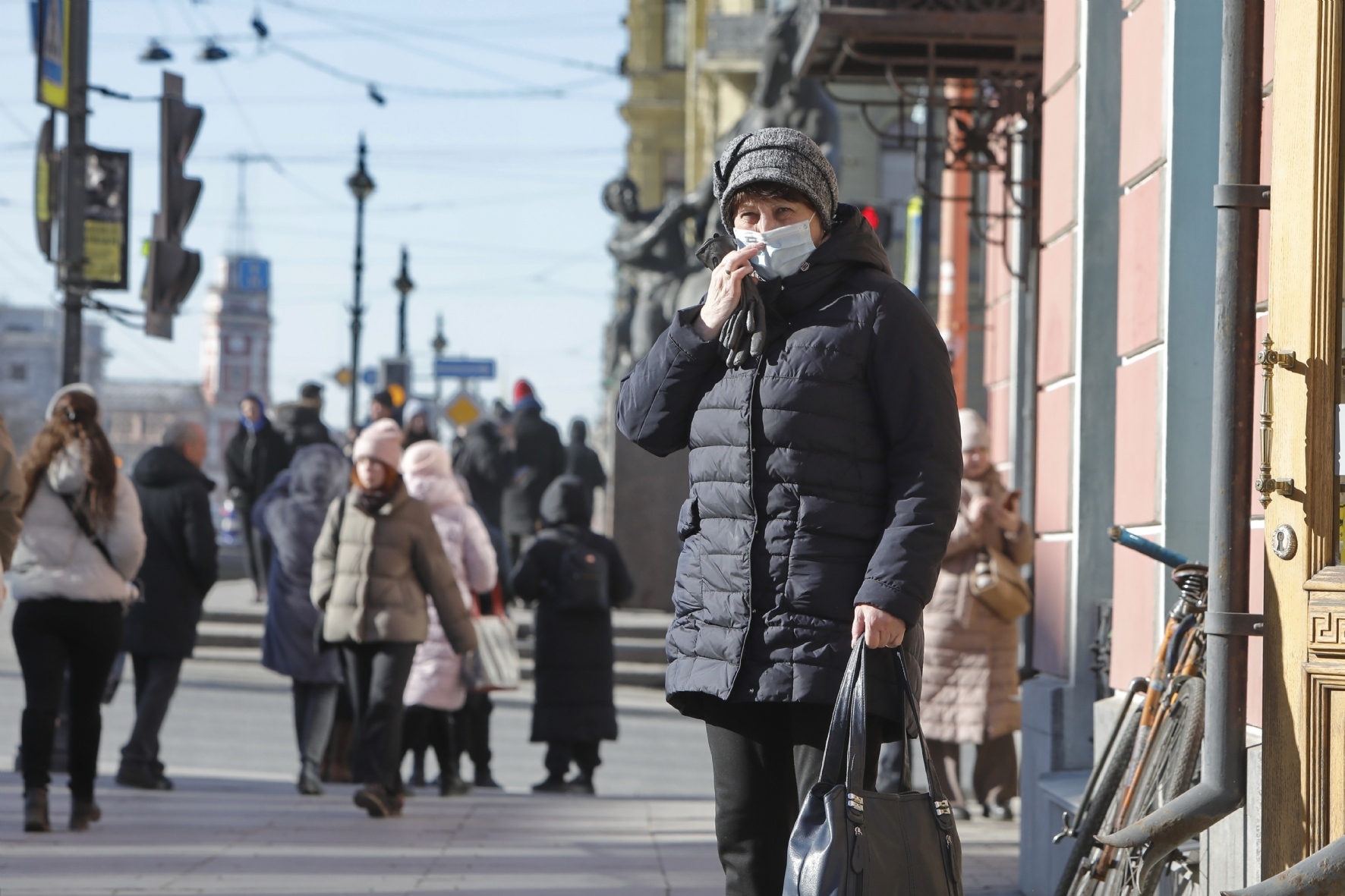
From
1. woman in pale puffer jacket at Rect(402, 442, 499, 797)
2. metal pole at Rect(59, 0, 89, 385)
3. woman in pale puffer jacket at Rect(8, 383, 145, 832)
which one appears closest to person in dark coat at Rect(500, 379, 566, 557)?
metal pole at Rect(59, 0, 89, 385)

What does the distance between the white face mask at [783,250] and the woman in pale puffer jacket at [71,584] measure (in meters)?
4.43

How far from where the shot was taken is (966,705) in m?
8.59

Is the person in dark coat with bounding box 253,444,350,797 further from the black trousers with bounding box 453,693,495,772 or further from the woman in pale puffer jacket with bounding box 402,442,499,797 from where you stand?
the black trousers with bounding box 453,693,495,772

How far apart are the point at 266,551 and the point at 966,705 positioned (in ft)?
34.7

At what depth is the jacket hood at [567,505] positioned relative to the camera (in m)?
10.2

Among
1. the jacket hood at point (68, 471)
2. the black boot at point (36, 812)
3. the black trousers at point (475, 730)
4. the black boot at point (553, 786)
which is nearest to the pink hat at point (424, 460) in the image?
the black trousers at point (475, 730)

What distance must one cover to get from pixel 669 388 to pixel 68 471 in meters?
4.43

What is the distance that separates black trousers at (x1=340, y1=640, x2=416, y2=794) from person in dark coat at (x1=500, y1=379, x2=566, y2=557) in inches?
347

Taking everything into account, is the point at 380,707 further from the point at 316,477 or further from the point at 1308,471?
the point at 1308,471

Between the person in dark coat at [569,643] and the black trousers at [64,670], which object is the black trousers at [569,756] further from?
the black trousers at [64,670]

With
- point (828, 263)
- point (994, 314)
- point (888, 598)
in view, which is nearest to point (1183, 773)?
point (888, 598)

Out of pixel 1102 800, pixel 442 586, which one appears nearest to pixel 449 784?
pixel 442 586

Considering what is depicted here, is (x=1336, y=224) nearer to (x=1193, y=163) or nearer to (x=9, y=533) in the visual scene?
(x=1193, y=163)

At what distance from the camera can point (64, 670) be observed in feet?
24.7
